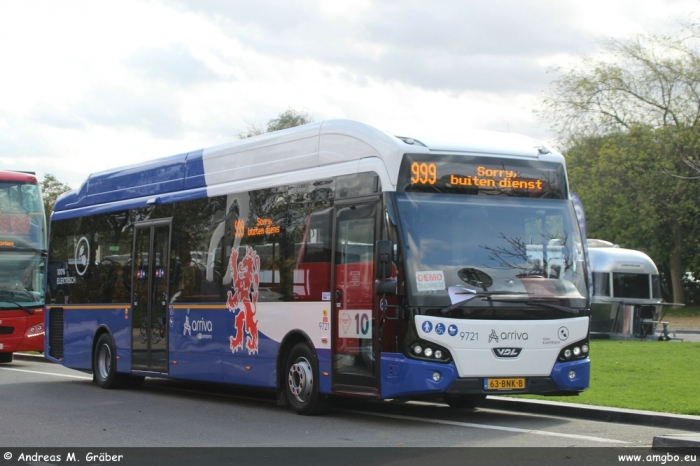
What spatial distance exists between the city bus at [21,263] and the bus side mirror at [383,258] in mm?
16264

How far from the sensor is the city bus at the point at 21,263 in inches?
985

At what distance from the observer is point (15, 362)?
2744 cm

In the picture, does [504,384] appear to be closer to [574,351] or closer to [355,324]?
[574,351]

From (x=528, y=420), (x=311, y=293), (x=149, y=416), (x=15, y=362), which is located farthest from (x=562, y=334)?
(x=15, y=362)

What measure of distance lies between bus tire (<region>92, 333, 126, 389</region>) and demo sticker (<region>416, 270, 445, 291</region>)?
8.23 meters

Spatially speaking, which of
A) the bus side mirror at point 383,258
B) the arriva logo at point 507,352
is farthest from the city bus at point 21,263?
the arriva logo at point 507,352

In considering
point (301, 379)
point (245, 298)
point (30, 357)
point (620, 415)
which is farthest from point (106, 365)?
point (30, 357)

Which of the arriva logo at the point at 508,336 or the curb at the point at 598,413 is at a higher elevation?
the arriva logo at the point at 508,336

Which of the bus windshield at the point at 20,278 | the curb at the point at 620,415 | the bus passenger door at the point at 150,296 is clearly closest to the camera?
the curb at the point at 620,415

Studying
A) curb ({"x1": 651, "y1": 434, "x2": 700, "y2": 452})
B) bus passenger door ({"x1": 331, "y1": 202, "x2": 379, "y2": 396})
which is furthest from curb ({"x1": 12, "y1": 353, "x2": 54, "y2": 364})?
curb ({"x1": 651, "y1": 434, "x2": 700, "y2": 452})

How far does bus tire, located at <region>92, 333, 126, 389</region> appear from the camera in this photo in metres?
17.8

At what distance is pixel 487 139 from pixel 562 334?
2512 millimetres

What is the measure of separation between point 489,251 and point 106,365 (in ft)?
30.3

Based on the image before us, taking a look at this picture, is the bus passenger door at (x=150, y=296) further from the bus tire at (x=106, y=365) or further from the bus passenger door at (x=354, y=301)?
the bus passenger door at (x=354, y=301)
